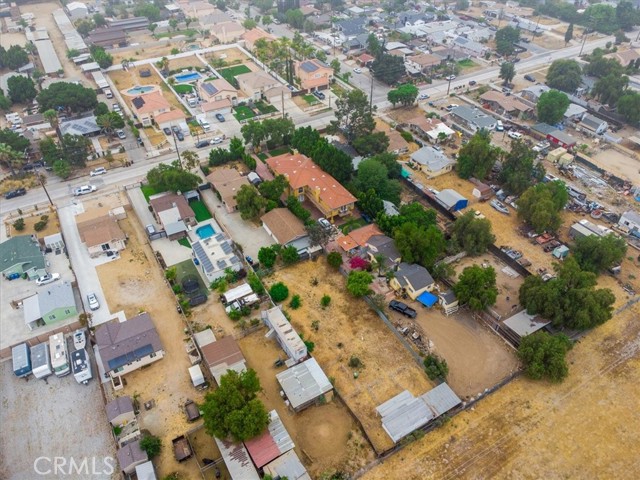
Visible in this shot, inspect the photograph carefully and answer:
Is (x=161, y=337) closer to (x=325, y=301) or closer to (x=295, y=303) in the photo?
(x=295, y=303)

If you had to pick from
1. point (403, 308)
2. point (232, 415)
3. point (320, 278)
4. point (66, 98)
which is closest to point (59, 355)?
point (232, 415)

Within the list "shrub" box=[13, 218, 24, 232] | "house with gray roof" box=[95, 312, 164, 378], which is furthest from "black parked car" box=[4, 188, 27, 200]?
"house with gray roof" box=[95, 312, 164, 378]

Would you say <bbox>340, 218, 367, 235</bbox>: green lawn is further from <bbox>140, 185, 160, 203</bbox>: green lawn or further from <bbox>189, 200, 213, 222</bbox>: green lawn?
<bbox>140, 185, 160, 203</bbox>: green lawn

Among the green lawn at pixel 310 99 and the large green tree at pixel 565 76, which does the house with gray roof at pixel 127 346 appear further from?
the large green tree at pixel 565 76

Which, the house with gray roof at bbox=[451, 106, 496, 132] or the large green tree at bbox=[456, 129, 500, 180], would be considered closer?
the large green tree at bbox=[456, 129, 500, 180]

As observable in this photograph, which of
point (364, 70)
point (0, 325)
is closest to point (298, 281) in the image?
point (0, 325)

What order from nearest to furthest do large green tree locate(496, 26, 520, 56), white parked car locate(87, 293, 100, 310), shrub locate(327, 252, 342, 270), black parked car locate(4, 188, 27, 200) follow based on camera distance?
white parked car locate(87, 293, 100, 310) < shrub locate(327, 252, 342, 270) < black parked car locate(4, 188, 27, 200) < large green tree locate(496, 26, 520, 56)
